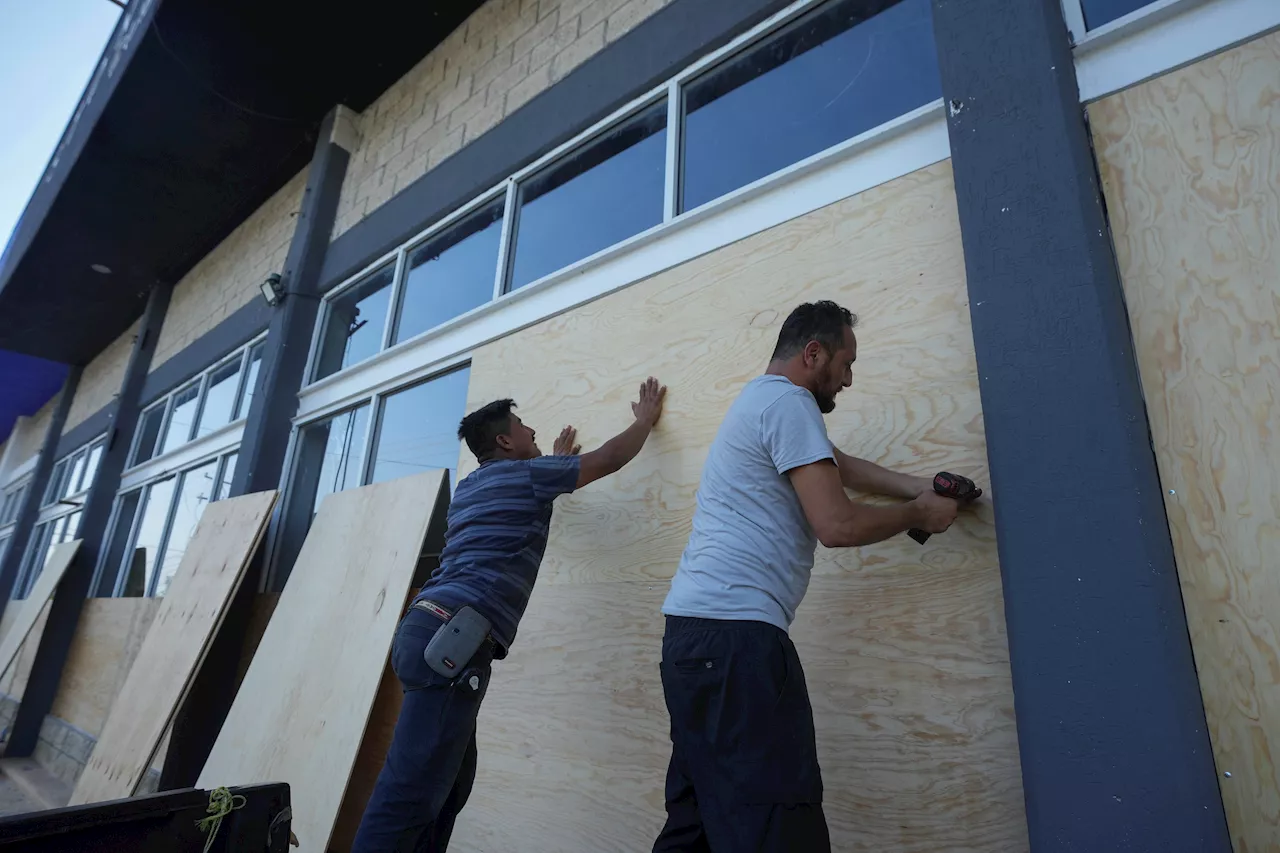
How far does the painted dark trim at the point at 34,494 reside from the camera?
32.9 ft

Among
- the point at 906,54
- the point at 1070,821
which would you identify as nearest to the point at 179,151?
the point at 906,54

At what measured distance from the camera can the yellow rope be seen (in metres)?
1.21

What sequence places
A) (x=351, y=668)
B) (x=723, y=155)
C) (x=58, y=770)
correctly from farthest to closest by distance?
(x=58, y=770) < (x=351, y=668) < (x=723, y=155)

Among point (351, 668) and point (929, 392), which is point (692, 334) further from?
point (351, 668)

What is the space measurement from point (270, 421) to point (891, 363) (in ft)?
13.1

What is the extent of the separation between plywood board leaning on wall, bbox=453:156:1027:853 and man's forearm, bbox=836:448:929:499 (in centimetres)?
8

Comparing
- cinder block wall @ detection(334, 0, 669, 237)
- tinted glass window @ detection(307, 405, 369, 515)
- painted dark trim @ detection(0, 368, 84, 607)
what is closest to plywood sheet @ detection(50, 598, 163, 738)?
tinted glass window @ detection(307, 405, 369, 515)

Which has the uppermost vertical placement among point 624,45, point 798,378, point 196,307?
point 196,307

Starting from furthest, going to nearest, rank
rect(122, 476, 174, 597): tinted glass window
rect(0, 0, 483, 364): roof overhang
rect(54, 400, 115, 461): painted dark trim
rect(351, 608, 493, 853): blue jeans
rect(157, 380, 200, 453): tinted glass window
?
rect(54, 400, 115, 461): painted dark trim, rect(157, 380, 200, 453): tinted glass window, rect(122, 476, 174, 597): tinted glass window, rect(0, 0, 483, 364): roof overhang, rect(351, 608, 493, 853): blue jeans

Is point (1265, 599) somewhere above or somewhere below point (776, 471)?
below

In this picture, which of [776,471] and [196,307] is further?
Answer: [196,307]

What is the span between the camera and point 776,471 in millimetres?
1631

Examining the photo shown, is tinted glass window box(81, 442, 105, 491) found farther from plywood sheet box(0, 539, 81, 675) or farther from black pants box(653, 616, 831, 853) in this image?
black pants box(653, 616, 831, 853)

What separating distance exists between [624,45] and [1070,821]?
315cm
